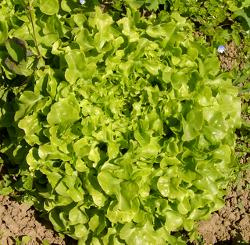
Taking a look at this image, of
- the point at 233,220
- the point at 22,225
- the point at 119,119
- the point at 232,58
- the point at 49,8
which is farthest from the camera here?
the point at 232,58

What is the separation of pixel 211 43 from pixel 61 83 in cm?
157

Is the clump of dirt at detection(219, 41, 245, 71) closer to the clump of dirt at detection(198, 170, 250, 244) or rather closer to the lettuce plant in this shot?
the clump of dirt at detection(198, 170, 250, 244)

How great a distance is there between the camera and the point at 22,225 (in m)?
3.43

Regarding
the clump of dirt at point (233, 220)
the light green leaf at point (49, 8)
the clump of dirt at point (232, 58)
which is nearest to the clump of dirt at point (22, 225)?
the clump of dirt at point (233, 220)

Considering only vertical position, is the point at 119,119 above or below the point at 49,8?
below

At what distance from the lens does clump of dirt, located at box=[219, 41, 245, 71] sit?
13.1 ft

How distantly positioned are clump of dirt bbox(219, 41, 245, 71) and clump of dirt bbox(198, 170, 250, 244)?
0.86 m

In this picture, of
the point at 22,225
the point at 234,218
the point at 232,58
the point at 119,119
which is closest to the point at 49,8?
the point at 119,119

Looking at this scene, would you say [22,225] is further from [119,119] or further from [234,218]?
[234,218]

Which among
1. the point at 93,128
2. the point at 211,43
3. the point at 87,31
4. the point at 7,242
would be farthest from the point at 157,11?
the point at 7,242

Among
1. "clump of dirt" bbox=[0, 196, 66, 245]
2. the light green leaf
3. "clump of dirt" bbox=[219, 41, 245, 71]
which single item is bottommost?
"clump of dirt" bbox=[0, 196, 66, 245]

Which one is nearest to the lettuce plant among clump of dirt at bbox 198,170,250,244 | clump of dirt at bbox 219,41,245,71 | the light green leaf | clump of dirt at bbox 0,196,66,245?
the light green leaf

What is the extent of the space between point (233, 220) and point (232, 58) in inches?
50.9

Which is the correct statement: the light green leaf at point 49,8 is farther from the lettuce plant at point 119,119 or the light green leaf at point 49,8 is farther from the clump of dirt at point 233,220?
the clump of dirt at point 233,220
